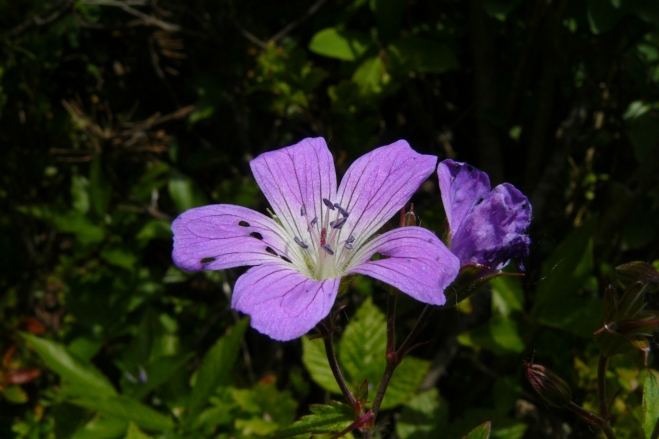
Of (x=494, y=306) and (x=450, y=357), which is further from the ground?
(x=494, y=306)

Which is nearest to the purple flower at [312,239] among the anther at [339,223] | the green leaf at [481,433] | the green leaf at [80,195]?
the anther at [339,223]

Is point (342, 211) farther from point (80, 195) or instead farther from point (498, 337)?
point (80, 195)

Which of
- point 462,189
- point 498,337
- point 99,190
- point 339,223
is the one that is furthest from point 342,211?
point 99,190

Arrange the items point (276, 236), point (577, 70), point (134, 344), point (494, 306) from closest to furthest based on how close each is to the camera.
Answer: point (276, 236)
point (494, 306)
point (134, 344)
point (577, 70)

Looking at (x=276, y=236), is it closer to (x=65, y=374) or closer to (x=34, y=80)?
(x=65, y=374)

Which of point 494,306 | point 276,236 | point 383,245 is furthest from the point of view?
point 494,306

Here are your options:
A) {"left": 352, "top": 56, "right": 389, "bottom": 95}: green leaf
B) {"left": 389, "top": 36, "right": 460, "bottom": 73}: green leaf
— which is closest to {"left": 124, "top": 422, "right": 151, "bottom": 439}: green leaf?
{"left": 352, "top": 56, "right": 389, "bottom": 95}: green leaf

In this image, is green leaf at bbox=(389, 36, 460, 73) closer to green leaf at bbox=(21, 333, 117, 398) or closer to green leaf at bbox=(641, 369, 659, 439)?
green leaf at bbox=(641, 369, 659, 439)

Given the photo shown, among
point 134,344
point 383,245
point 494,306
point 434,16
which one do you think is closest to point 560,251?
point 494,306
